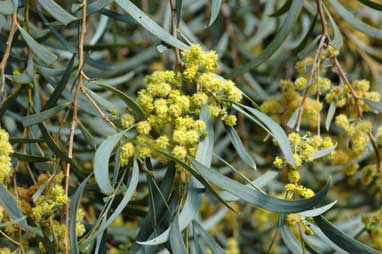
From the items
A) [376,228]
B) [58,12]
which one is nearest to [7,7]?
[58,12]

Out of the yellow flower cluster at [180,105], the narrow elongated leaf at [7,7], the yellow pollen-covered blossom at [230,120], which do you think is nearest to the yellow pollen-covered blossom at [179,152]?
the yellow flower cluster at [180,105]

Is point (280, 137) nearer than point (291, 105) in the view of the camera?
Yes

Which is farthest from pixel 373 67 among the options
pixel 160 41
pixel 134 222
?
pixel 160 41

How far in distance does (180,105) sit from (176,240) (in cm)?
18

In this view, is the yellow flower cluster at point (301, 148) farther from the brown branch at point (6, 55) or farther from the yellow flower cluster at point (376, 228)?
the brown branch at point (6, 55)

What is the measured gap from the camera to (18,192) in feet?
3.50

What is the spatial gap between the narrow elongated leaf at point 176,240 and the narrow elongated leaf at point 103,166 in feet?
0.31

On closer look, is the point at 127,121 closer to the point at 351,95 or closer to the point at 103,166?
the point at 103,166

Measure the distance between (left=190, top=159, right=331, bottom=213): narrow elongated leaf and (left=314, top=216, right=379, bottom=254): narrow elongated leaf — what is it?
0.42ft

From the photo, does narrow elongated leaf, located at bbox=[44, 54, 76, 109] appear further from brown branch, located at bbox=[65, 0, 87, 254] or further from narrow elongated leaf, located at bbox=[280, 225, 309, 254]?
narrow elongated leaf, located at bbox=[280, 225, 309, 254]

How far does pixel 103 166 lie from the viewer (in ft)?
2.86

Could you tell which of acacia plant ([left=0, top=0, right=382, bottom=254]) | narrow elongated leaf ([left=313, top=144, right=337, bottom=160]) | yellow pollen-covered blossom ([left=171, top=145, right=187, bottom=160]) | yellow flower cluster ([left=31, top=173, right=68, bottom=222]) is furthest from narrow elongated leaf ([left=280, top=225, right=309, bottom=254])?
yellow flower cluster ([left=31, top=173, right=68, bottom=222])

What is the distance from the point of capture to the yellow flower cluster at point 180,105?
925mm

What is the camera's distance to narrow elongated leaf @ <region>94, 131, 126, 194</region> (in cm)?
86
